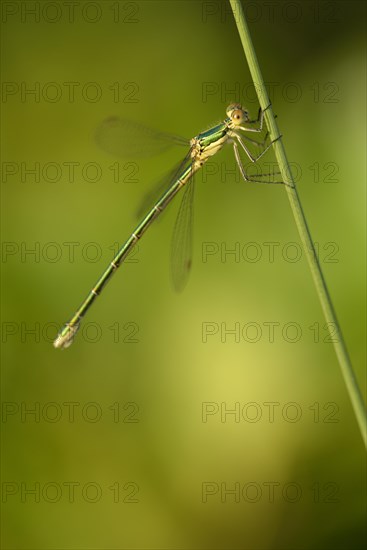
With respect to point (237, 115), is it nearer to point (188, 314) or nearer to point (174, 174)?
point (174, 174)

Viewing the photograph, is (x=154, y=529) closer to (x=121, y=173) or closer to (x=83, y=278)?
(x=83, y=278)

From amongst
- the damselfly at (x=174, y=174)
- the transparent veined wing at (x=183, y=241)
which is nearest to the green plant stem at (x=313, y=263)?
the damselfly at (x=174, y=174)

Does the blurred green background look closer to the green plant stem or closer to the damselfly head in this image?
the damselfly head

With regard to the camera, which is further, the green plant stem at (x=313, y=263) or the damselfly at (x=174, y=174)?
the damselfly at (x=174, y=174)

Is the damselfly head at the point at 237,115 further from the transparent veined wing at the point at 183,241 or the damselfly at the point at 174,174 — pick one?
the transparent veined wing at the point at 183,241

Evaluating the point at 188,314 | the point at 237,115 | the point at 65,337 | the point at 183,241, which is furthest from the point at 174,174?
the point at 65,337

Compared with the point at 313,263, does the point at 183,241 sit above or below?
above

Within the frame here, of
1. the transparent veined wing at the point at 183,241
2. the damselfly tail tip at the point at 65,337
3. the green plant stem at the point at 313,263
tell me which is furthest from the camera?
the transparent veined wing at the point at 183,241
